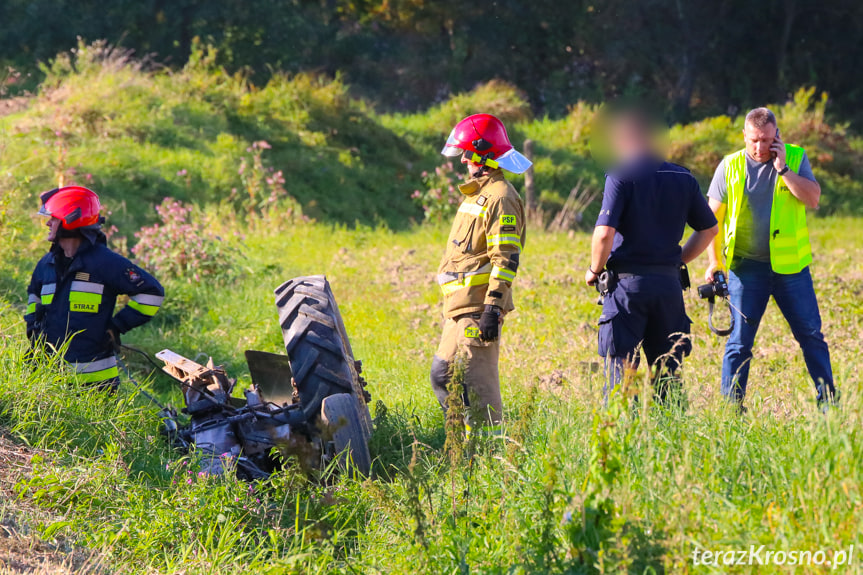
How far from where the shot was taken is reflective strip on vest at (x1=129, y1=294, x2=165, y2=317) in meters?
5.48

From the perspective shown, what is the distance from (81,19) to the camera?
26688mm

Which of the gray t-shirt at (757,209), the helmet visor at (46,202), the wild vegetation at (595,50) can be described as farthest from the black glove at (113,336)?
the wild vegetation at (595,50)

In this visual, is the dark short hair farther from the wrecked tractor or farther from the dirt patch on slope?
the dirt patch on slope

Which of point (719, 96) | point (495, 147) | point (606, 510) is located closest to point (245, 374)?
point (495, 147)

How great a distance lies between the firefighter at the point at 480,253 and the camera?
4871 millimetres

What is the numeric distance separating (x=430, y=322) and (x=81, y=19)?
22379mm

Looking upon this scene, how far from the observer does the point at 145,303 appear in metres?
5.52

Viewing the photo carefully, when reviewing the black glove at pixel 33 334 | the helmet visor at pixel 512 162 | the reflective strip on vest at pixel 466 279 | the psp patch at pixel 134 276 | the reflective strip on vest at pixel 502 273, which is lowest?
the black glove at pixel 33 334

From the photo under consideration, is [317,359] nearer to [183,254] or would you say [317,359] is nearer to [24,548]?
[24,548]

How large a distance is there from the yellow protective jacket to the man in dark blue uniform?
460 millimetres

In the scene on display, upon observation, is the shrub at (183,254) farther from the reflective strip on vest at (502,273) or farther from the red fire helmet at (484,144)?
the reflective strip on vest at (502,273)

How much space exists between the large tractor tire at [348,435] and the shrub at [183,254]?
583 cm

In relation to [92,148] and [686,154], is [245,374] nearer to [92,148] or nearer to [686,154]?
[92,148]

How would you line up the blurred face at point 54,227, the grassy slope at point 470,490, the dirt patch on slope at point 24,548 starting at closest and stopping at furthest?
the grassy slope at point 470,490
the dirt patch on slope at point 24,548
the blurred face at point 54,227
